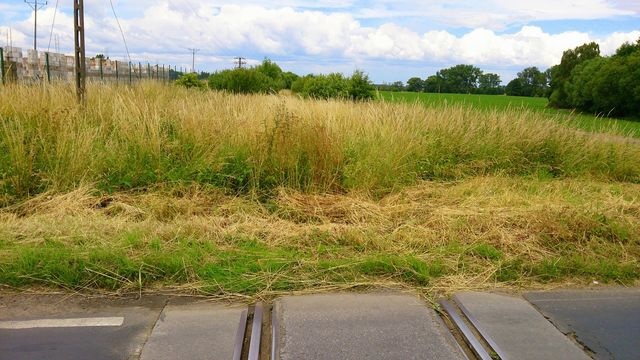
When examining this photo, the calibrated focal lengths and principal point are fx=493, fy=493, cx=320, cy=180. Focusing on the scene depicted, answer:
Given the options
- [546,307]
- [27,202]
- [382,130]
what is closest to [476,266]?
[546,307]

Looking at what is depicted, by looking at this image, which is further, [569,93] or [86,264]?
[569,93]

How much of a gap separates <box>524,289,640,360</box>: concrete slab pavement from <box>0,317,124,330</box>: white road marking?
114 inches

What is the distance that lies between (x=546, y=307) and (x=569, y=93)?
36.3 m

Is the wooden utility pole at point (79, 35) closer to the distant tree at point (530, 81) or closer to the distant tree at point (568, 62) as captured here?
the distant tree at point (568, 62)

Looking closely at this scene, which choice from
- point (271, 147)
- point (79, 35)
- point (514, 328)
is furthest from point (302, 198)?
point (79, 35)

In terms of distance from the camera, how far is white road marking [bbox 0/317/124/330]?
306cm

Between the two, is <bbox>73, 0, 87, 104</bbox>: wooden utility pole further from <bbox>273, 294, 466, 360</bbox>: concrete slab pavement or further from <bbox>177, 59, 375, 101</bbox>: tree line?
<bbox>177, 59, 375, 101</bbox>: tree line

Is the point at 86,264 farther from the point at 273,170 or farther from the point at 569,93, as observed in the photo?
the point at 569,93

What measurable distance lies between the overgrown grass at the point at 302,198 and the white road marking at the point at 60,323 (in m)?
0.48

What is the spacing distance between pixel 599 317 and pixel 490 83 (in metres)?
75.7

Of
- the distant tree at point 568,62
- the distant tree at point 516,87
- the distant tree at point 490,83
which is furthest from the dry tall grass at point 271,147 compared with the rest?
the distant tree at point 516,87

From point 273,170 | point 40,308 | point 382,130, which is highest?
point 382,130

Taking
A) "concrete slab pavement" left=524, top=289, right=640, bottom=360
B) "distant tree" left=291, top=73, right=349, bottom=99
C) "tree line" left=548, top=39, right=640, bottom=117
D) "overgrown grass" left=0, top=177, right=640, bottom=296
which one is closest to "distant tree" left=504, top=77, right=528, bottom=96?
"tree line" left=548, top=39, right=640, bottom=117

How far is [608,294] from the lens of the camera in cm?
376
